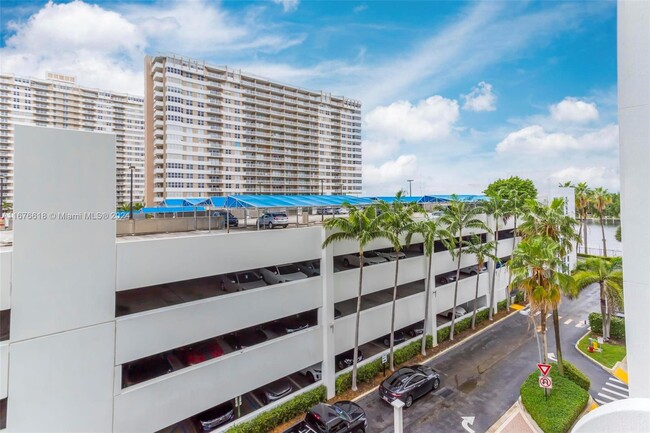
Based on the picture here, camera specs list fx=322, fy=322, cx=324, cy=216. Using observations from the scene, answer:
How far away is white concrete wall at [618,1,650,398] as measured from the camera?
7.47 metres

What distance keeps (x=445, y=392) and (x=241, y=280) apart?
43.4 ft

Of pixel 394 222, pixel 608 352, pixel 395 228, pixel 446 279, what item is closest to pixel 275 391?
pixel 395 228

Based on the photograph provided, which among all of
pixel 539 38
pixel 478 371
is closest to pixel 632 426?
pixel 539 38

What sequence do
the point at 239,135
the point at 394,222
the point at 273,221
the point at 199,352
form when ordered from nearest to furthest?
the point at 199,352 → the point at 394,222 → the point at 273,221 → the point at 239,135

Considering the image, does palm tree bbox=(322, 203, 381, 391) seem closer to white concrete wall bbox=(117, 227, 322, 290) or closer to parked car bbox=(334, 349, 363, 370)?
white concrete wall bbox=(117, 227, 322, 290)

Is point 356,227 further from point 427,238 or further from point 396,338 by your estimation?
point 396,338

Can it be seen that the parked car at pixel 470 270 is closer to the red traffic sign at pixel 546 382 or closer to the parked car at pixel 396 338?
the parked car at pixel 396 338

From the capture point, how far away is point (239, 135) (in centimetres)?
7412

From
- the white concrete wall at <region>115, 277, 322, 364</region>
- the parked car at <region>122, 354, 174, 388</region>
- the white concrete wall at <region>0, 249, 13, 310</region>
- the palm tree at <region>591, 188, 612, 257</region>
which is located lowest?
the parked car at <region>122, 354, 174, 388</region>

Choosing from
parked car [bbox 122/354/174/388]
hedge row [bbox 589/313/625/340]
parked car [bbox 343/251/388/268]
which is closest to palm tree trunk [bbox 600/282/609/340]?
hedge row [bbox 589/313/625/340]

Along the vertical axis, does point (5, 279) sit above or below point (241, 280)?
above

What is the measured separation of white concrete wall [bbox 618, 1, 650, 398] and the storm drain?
37.2 feet

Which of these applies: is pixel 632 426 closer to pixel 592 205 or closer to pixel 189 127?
pixel 592 205

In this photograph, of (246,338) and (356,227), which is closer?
(246,338)
